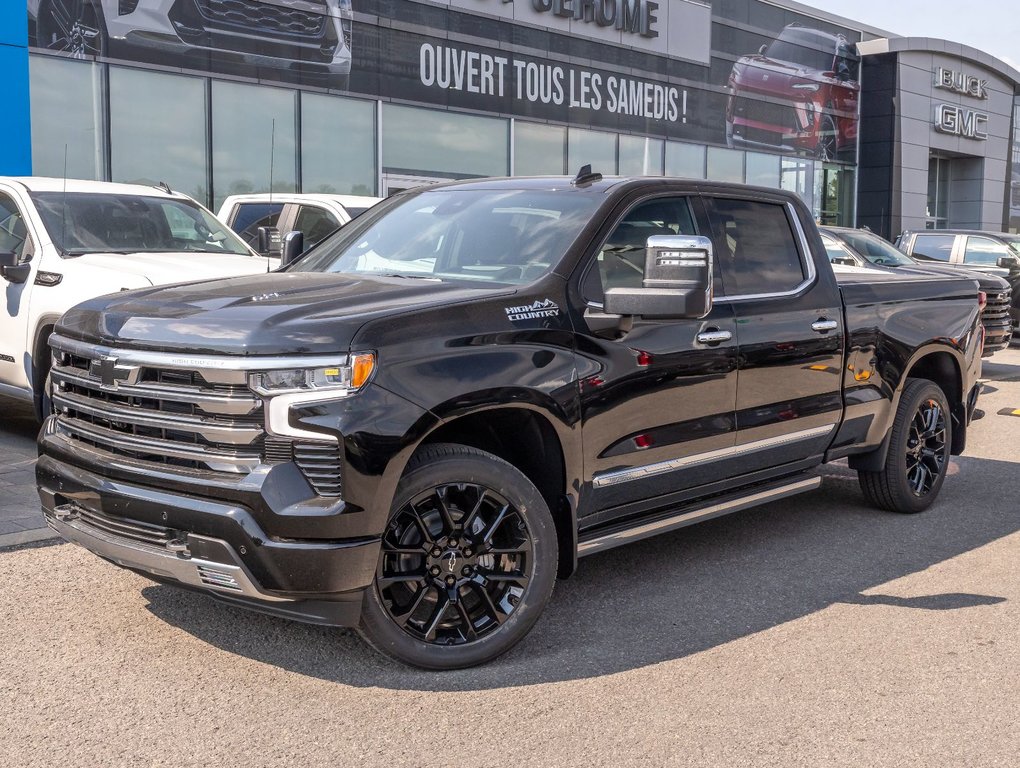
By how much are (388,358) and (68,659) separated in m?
1.71

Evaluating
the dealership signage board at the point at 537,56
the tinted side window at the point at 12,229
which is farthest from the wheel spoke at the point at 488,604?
the dealership signage board at the point at 537,56

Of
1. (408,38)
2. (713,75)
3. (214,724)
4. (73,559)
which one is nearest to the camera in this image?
(214,724)

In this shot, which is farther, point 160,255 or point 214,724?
point 160,255

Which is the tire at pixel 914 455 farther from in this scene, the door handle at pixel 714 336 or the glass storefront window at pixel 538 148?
the glass storefront window at pixel 538 148

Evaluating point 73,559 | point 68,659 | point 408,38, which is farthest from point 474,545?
point 408,38

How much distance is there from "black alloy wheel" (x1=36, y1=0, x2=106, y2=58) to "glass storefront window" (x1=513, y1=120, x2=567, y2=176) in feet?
31.6

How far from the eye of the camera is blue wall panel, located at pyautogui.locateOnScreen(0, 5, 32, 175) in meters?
15.9

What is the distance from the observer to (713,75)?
29.9m

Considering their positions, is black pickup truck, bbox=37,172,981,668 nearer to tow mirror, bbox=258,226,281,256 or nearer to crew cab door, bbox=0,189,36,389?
tow mirror, bbox=258,226,281,256

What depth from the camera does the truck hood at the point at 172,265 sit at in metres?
7.70

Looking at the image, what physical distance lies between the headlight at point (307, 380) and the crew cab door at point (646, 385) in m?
1.09

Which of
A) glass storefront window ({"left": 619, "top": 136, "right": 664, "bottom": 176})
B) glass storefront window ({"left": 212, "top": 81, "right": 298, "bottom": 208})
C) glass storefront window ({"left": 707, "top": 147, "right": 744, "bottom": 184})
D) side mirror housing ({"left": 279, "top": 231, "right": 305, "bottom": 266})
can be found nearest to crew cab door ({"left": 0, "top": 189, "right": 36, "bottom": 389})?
side mirror housing ({"left": 279, "top": 231, "right": 305, "bottom": 266})

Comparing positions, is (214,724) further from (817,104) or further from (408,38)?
(817,104)

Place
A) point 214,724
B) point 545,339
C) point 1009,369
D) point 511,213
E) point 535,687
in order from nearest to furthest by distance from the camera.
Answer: point 214,724 < point 535,687 < point 545,339 < point 511,213 < point 1009,369
